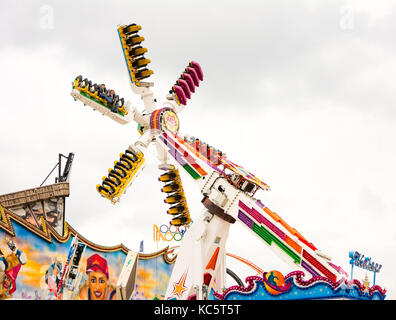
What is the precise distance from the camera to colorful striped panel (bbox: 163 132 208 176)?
21.9 m

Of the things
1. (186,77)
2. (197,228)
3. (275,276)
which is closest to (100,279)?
(197,228)

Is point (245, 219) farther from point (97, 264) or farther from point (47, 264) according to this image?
point (97, 264)

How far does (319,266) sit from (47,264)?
11.1 metres

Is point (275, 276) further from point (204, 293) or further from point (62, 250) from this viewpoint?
point (62, 250)

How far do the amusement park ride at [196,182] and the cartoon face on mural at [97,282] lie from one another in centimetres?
471

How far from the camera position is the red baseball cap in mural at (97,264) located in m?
27.1

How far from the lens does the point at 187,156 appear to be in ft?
73.3

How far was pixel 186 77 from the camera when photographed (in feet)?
80.7

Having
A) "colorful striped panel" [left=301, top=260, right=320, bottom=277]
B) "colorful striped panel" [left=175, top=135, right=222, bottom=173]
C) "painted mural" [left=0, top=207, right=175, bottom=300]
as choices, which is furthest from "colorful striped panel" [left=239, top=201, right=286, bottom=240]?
"painted mural" [left=0, top=207, right=175, bottom=300]

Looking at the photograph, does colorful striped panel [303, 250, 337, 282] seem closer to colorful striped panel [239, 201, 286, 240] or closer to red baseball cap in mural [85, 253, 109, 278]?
colorful striped panel [239, 201, 286, 240]

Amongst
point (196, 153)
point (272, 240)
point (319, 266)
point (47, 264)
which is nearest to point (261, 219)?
point (272, 240)

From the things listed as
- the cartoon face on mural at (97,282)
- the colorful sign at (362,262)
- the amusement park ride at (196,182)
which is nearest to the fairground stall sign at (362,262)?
the colorful sign at (362,262)

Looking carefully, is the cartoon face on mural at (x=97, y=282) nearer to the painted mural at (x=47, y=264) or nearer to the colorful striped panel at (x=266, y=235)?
the painted mural at (x=47, y=264)
